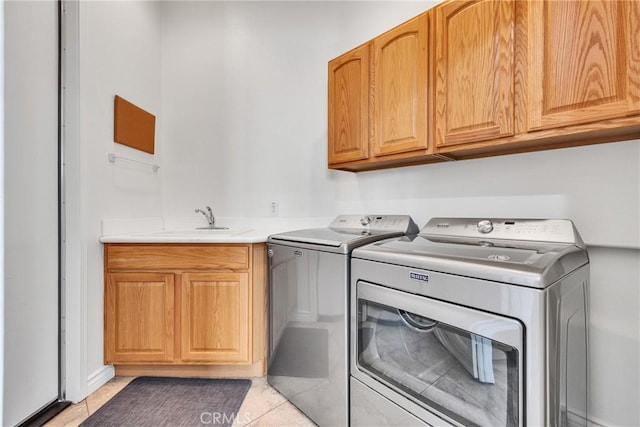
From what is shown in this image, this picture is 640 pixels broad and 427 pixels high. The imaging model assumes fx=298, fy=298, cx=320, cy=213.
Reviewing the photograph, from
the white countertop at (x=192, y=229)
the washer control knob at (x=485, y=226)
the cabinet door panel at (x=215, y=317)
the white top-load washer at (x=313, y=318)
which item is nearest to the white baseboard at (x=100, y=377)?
the cabinet door panel at (x=215, y=317)

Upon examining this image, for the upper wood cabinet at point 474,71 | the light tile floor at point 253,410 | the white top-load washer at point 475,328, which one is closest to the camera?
the white top-load washer at point 475,328

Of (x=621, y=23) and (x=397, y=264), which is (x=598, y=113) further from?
(x=397, y=264)

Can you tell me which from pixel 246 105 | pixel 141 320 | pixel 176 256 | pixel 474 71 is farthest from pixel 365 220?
pixel 141 320

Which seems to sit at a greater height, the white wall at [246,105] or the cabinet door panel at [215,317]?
the white wall at [246,105]

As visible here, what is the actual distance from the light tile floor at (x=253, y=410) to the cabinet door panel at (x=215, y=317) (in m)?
0.22

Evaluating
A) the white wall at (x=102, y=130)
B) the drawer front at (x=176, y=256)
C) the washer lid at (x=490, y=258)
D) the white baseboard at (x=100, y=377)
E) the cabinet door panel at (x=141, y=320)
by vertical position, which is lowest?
→ the white baseboard at (x=100, y=377)

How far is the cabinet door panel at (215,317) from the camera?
1759 mm

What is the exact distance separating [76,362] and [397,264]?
5.86ft

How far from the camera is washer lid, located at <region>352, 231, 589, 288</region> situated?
869 mm

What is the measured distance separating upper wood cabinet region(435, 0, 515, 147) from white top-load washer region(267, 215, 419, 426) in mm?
635

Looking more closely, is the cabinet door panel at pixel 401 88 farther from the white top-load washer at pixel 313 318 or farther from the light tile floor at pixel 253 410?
the light tile floor at pixel 253 410

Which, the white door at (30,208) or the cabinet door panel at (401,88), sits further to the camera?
the cabinet door panel at (401,88)

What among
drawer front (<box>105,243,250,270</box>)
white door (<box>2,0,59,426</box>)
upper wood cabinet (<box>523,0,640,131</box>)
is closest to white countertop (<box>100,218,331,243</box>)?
drawer front (<box>105,243,250,270</box>)

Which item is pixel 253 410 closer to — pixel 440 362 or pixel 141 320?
pixel 141 320
